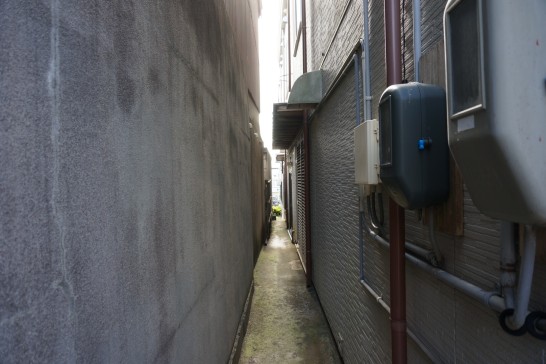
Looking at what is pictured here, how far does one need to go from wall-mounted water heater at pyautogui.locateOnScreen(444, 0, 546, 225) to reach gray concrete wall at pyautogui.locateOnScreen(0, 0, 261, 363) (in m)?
1.28

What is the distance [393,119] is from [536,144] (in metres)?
0.89

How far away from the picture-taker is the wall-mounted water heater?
101cm

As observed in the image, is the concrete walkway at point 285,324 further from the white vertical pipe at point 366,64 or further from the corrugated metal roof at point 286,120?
the corrugated metal roof at point 286,120

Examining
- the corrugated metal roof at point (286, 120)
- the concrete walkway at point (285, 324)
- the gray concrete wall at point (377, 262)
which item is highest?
the corrugated metal roof at point (286, 120)

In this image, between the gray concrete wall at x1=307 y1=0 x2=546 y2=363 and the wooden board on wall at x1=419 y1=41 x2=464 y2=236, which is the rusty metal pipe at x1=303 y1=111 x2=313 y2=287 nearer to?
the gray concrete wall at x1=307 y1=0 x2=546 y2=363

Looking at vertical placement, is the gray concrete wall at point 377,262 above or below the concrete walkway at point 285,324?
above

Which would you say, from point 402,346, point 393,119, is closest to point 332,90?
point 393,119

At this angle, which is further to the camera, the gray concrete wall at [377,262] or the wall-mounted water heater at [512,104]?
the gray concrete wall at [377,262]

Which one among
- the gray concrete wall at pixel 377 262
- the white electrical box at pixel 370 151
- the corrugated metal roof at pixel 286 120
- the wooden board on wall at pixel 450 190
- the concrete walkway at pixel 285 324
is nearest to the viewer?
the gray concrete wall at pixel 377 262

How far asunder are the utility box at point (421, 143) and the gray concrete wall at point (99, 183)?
128 cm

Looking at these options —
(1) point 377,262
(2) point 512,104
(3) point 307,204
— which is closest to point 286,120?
(3) point 307,204

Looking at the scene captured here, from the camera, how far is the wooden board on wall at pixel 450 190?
173 centimetres

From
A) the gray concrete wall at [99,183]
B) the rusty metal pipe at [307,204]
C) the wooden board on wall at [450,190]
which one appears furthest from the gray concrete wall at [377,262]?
the gray concrete wall at [99,183]

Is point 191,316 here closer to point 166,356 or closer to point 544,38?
point 166,356
